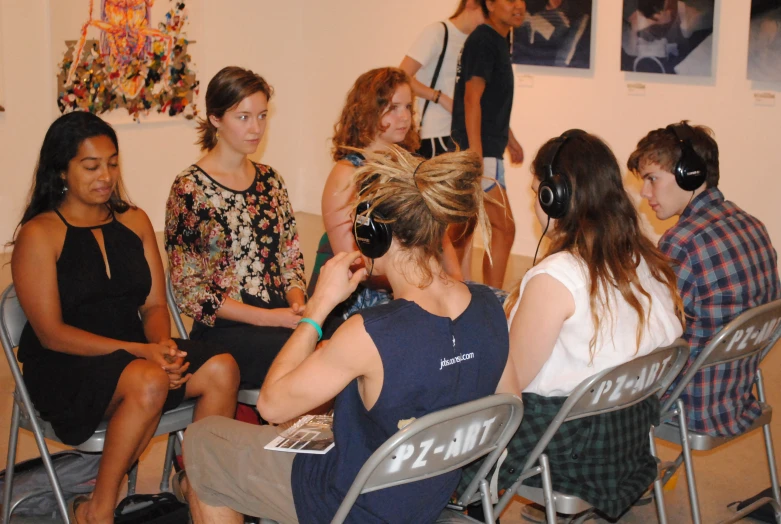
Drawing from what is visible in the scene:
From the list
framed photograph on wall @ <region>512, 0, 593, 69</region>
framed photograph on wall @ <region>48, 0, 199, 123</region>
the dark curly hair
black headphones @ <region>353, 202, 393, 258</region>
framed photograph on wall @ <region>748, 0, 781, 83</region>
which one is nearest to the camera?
black headphones @ <region>353, 202, 393, 258</region>

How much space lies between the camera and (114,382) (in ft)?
8.15

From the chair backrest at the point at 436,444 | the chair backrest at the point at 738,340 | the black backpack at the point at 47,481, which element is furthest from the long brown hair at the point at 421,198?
the black backpack at the point at 47,481

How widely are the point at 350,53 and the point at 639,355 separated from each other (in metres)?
5.38

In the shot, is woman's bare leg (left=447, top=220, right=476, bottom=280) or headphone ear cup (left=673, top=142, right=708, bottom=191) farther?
woman's bare leg (left=447, top=220, right=476, bottom=280)

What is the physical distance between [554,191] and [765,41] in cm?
349

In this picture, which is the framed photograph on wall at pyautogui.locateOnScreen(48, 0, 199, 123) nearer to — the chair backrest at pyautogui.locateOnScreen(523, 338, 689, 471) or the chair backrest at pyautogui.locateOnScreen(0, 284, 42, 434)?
the chair backrest at pyautogui.locateOnScreen(0, 284, 42, 434)

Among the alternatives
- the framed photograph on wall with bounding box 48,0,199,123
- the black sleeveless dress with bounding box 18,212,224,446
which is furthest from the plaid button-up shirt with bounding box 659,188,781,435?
the framed photograph on wall with bounding box 48,0,199,123

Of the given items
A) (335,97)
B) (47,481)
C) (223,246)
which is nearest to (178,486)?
(47,481)

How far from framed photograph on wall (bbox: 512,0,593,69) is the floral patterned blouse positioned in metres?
3.37

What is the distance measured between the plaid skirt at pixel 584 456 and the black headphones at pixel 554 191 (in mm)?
471

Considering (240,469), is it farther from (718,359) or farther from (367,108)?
(367,108)

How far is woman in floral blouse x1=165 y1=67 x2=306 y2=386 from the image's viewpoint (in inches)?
114

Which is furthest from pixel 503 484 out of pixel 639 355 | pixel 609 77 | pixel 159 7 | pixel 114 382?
pixel 159 7

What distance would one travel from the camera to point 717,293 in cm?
256
